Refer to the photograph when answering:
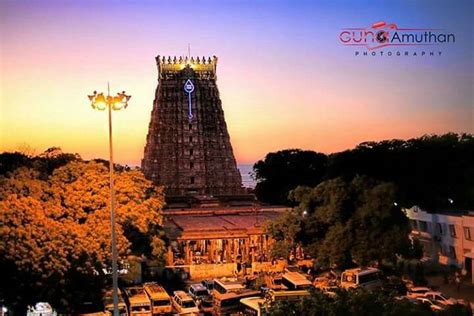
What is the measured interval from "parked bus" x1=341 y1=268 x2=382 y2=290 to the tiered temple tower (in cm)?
2253

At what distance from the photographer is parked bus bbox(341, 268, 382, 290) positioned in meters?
15.9

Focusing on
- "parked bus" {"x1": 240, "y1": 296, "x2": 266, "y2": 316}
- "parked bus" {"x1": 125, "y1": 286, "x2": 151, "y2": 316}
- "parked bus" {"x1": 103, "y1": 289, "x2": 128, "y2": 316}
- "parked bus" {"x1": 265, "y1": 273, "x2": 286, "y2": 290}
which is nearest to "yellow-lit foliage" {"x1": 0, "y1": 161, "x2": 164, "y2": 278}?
"parked bus" {"x1": 103, "y1": 289, "x2": 128, "y2": 316}

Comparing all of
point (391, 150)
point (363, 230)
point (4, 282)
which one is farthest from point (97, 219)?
point (391, 150)

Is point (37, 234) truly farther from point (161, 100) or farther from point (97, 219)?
point (161, 100)

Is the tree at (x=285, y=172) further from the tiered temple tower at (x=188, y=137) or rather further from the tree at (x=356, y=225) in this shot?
the tree at (x=356, y=225)

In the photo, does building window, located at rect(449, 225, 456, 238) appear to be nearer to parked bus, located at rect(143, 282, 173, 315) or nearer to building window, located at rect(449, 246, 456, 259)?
building window, located at rect(449, 246, 456, 259)

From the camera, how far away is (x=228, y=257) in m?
20.8

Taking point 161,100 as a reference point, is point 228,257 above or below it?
below

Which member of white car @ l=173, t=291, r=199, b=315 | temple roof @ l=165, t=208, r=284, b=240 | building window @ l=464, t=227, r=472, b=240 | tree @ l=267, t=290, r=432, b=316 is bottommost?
white car @ l=173, t=291, r=199, b=315

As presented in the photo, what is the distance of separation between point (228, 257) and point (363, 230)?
498 centimetres

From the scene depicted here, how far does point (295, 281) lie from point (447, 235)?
6.10 m

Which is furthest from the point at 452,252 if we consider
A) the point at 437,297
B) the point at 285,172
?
the point at 285,172

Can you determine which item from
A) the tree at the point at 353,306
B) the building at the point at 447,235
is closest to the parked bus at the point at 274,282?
the building at the point at 447,235

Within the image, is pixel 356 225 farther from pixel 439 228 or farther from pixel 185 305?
pixel 185 305
